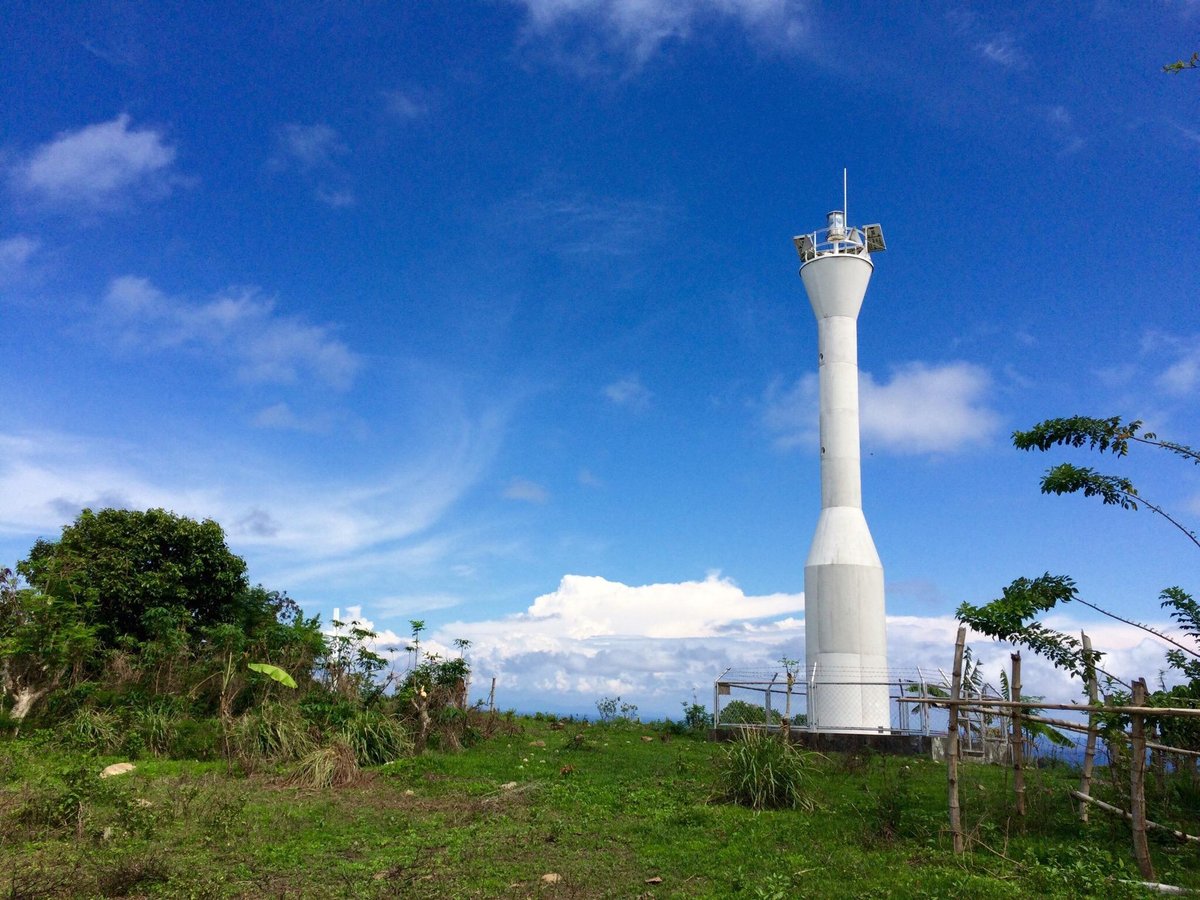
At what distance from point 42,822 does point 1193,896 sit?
37.9ft

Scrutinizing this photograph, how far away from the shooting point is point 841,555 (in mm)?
22422

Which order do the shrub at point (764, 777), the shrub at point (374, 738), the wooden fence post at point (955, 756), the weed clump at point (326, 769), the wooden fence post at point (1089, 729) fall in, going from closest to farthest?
the wooden fence post at point (955, 756) → the wooden fence post at point (1089, 729) → the shrub at point (764, 777) → the weed clump at point (326, 769) → the shrub at point (374, 738)

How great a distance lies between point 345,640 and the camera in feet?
62.4

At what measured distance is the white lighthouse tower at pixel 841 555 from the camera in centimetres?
2178

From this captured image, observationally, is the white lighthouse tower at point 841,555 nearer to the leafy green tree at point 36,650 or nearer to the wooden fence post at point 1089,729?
the wooden fence post at point 1089,729

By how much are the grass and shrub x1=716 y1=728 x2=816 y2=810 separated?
25 centimetres

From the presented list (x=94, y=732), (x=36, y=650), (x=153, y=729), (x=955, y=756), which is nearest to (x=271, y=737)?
(x=153, y=729)

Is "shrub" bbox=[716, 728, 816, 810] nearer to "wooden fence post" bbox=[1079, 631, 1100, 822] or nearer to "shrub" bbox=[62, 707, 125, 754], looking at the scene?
"wooden fence post" bbox=[1079, 631, 1100, 822]

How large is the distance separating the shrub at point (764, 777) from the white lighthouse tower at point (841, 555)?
27.8 feet

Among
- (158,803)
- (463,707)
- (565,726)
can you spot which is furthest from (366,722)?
(565,726)

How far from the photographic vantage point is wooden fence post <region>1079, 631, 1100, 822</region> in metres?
10.6

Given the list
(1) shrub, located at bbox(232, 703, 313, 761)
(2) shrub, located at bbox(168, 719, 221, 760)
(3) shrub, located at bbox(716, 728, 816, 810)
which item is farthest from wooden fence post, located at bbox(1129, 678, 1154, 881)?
(2) shrub, located at bbox(168, 719, 221, 760)

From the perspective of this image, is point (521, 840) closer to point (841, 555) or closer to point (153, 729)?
point (153, 729)

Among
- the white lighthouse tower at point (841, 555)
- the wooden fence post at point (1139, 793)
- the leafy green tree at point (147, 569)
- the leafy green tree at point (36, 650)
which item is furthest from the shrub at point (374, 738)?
the wooden fence post at point (1139, 793)
